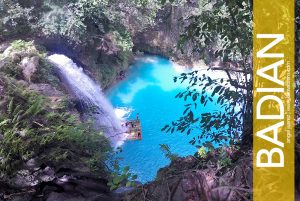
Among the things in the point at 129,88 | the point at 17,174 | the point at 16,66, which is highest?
the point at 129,88

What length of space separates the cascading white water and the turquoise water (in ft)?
2.12

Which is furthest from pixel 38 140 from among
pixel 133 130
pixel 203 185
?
pixel 133 130

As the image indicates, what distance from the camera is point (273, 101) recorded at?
2477 mm

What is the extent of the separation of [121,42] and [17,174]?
33.9 ft

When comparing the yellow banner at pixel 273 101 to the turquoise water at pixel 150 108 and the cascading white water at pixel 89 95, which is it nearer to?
the turquoise water at pixel 150 108

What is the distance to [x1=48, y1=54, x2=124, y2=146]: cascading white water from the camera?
32.7 ft

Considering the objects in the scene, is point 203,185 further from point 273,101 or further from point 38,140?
point 38,140

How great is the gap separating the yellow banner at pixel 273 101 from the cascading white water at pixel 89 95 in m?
7.27

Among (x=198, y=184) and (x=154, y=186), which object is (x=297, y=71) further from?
(x=154, y=186)

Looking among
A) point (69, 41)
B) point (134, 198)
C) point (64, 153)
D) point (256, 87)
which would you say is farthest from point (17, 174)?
point (69, 41)

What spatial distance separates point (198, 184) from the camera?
8.08ft

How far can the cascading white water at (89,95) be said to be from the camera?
995 centimetres

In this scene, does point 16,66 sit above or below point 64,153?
above

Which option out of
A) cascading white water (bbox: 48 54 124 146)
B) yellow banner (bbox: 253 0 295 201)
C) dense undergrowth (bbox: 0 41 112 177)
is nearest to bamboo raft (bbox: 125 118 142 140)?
cascading white water (bbox: 48 54 124 146)
